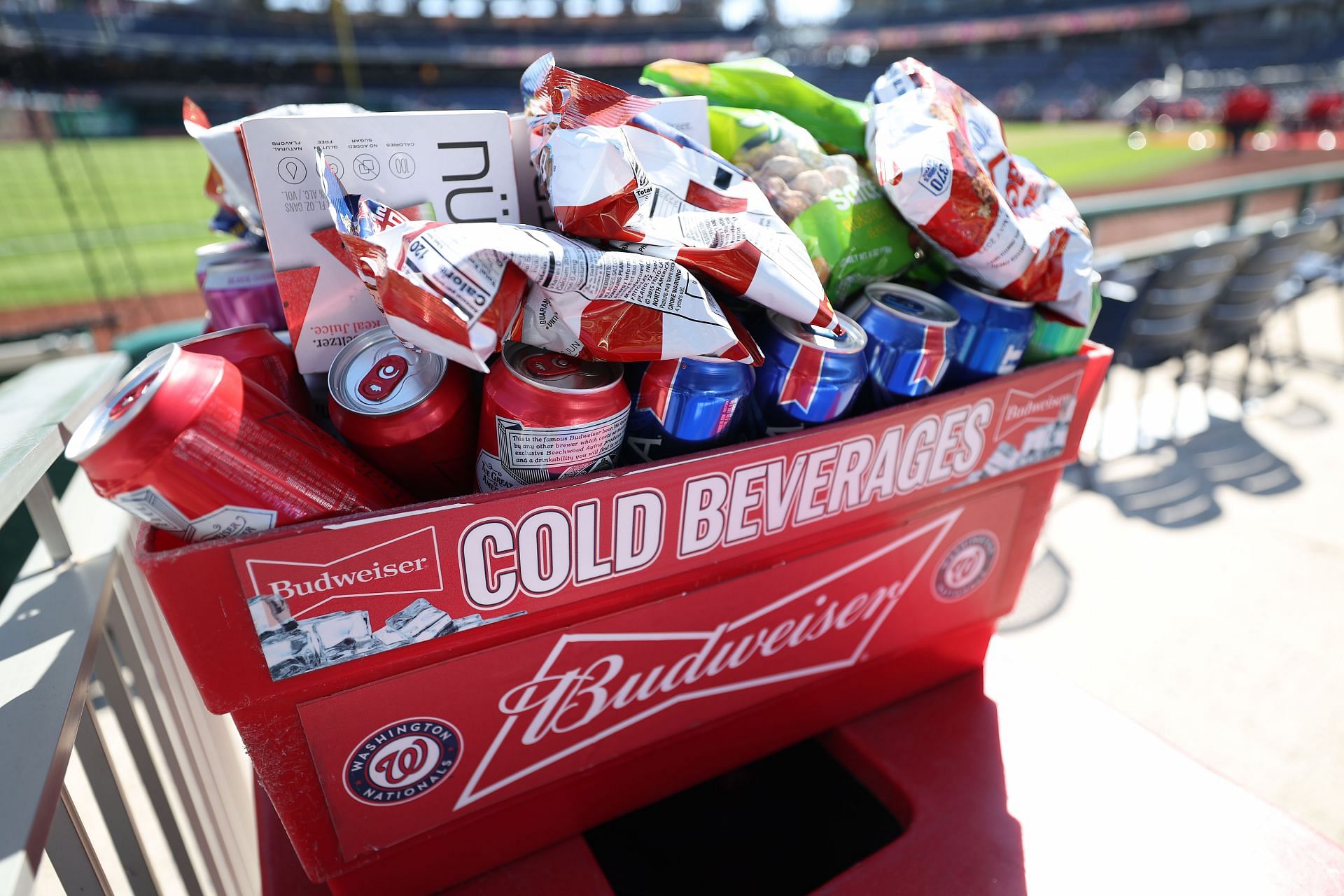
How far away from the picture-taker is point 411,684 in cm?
73

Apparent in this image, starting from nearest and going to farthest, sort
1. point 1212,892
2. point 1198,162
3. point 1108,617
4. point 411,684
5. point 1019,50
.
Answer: point 411,684 < point 1212,892 < point 1108,617 < point 1198,162 < point 1019,50

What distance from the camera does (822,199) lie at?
95 centimetres

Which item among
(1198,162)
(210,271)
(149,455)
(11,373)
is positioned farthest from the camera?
(1198,162)

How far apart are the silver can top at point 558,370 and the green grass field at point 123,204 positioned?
390cm

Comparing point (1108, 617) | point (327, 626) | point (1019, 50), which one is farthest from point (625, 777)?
point (1019, 50)

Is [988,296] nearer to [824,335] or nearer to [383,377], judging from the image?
[824,335]

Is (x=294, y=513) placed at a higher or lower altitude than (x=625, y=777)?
higher

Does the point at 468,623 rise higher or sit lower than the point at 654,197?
lower

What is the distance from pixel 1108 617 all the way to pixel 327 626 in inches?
85.2

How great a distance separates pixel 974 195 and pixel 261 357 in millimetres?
A: 812

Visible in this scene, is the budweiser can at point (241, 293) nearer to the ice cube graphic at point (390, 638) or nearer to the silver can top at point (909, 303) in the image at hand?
the ice cube graphic at point (390, 638)

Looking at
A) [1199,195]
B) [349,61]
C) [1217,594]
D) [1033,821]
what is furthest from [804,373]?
[349,61]

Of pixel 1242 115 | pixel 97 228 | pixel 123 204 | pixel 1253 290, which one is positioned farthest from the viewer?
pixel 1242 115

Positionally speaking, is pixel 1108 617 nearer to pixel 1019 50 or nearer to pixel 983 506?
pixel 983 506
